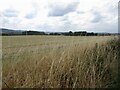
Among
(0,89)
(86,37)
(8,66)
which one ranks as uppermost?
(86,37)

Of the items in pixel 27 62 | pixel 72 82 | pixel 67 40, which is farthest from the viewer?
pixel 67 40

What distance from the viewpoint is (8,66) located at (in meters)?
5.09

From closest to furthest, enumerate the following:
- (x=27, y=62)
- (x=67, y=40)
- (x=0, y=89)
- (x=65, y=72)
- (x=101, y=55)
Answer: (x=0, y=89) < (x=65, y=72) < (x=27, y=62) < (x=101, y=55) < (x=67, y=40)

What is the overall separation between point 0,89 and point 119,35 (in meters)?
8.74

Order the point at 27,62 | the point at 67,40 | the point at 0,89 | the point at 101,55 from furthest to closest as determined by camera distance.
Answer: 1. the point at 67,40
2. the point at 101,55
3. the point at 27,62
4. the point at 0,89

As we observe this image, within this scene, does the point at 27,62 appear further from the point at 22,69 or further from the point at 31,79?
the point at 31,79

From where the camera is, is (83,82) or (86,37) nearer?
(83,82)

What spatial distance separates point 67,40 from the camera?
862 centimetres

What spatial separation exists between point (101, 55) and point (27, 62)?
8.50 feet

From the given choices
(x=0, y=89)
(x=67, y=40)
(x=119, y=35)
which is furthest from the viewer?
(x=119, y=35)

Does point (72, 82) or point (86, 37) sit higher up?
point (86, 37)

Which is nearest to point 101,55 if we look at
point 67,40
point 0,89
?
point 67,40

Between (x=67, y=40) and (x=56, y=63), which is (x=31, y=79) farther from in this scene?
(x=67, y=40)

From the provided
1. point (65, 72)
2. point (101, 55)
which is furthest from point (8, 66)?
point (101, 55)
